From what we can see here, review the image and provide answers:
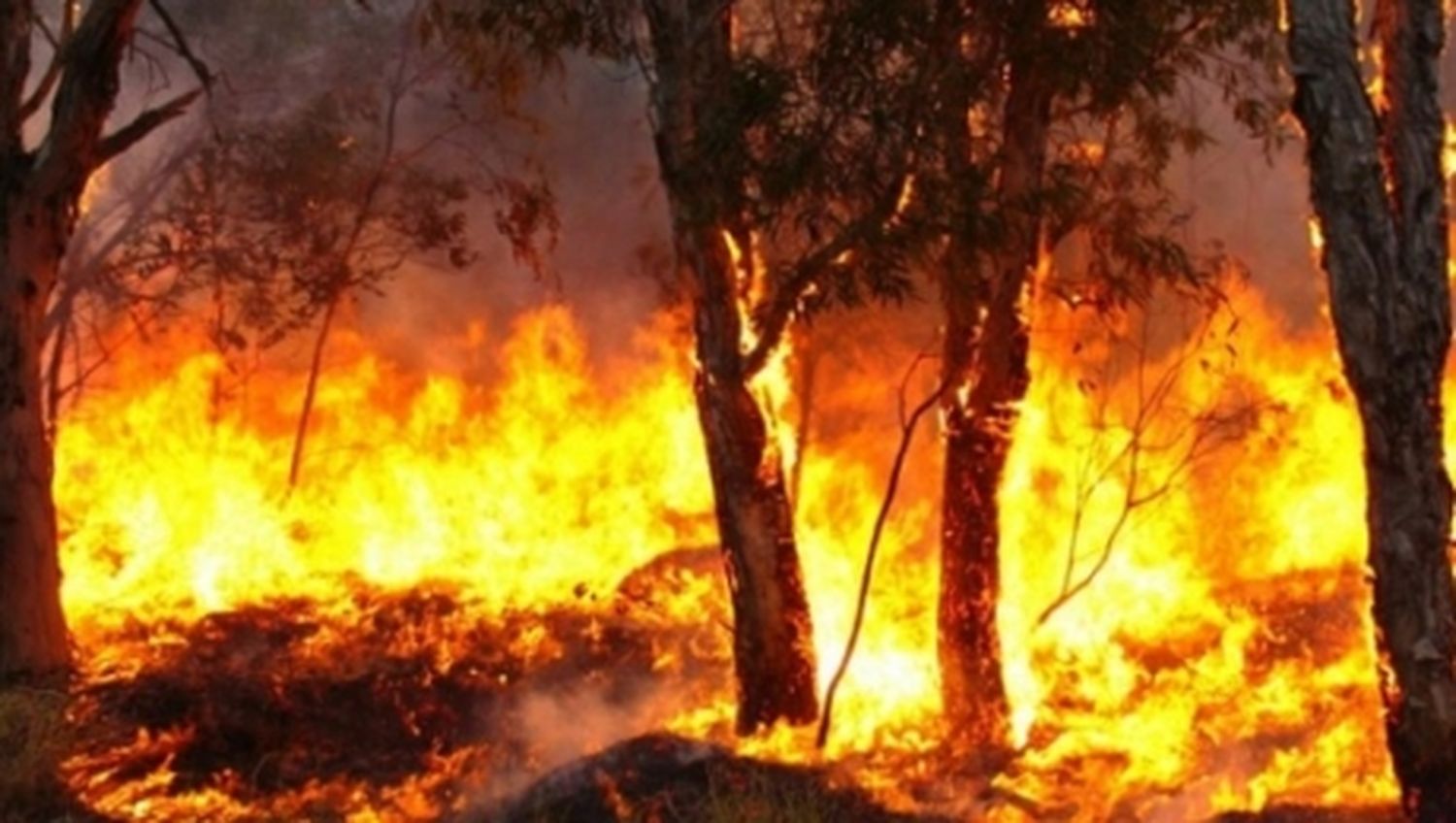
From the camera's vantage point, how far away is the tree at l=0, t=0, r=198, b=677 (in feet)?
40.2

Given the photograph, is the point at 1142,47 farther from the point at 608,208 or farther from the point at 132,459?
the point at 608,208

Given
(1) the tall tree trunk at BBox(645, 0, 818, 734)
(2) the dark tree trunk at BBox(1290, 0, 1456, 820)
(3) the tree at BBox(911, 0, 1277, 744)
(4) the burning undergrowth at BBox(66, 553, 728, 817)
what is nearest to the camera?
(2) the dark tree trunk at BBox(1290, 0, 1456, 820)

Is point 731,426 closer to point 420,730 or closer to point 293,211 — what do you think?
point 420,730

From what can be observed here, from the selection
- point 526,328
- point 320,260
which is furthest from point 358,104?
point 526,328

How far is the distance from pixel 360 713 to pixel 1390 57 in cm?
1026

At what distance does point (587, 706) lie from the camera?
15586mm

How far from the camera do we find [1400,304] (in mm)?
7688

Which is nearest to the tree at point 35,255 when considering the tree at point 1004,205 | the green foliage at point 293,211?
the tree at point 1004,205

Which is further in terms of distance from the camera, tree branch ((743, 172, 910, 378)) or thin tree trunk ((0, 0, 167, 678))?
thin tree trunk ((0, 0, 167, 678))

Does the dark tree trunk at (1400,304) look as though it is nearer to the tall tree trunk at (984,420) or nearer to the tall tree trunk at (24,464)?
the tall tree trunk at (984,420)

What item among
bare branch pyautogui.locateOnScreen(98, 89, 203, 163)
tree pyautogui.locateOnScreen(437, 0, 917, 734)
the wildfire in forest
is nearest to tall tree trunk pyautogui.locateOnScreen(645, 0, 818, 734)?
tree pyautogui.locateOnScreen(437, 0, 917, 734)

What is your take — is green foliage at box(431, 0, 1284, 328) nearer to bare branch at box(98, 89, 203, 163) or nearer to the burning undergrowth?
bare branch at box(98, 89, 203, 163)

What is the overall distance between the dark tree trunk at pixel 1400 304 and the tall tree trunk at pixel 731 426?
4.18m

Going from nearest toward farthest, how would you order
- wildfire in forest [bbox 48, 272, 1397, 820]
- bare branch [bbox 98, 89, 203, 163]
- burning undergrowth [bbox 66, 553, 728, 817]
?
wildfire in forest [bbox 48, 272, 1397, 820]
burning undergrowth [bbox 66, 553, 728, 817]
bare branch [bbox 98, 89, 203, 163]
